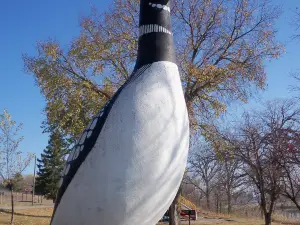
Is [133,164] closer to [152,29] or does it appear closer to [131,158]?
[131,158]

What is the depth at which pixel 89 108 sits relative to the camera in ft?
51.7

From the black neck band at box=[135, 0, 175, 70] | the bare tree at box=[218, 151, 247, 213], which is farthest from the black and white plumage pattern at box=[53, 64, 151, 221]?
the bare tree at box=[218, 151, 247, 213]

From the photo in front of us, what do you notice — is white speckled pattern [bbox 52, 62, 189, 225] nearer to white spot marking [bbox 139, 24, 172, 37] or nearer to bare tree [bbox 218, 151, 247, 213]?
white spot marking [bbox 139, 24, 172, 37]

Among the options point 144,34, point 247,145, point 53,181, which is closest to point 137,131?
point 144,34

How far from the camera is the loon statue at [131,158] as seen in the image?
195 inches

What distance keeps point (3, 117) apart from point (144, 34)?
54.6 ft

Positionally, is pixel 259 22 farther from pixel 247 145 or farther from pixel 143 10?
pixel 143 10

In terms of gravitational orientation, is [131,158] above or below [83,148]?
below

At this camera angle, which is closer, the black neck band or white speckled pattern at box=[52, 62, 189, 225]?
white speckled pattern at box=[52, 62, 189, 225]

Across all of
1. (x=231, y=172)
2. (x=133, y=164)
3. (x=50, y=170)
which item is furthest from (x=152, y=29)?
(x=50, y=170)

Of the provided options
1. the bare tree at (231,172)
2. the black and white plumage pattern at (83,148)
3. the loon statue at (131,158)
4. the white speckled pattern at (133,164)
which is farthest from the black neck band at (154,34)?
the bare tree at (231,172)

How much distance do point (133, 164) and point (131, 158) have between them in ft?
0.30

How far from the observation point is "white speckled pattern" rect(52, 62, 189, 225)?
4.93 metres

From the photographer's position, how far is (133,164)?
16.4ft
